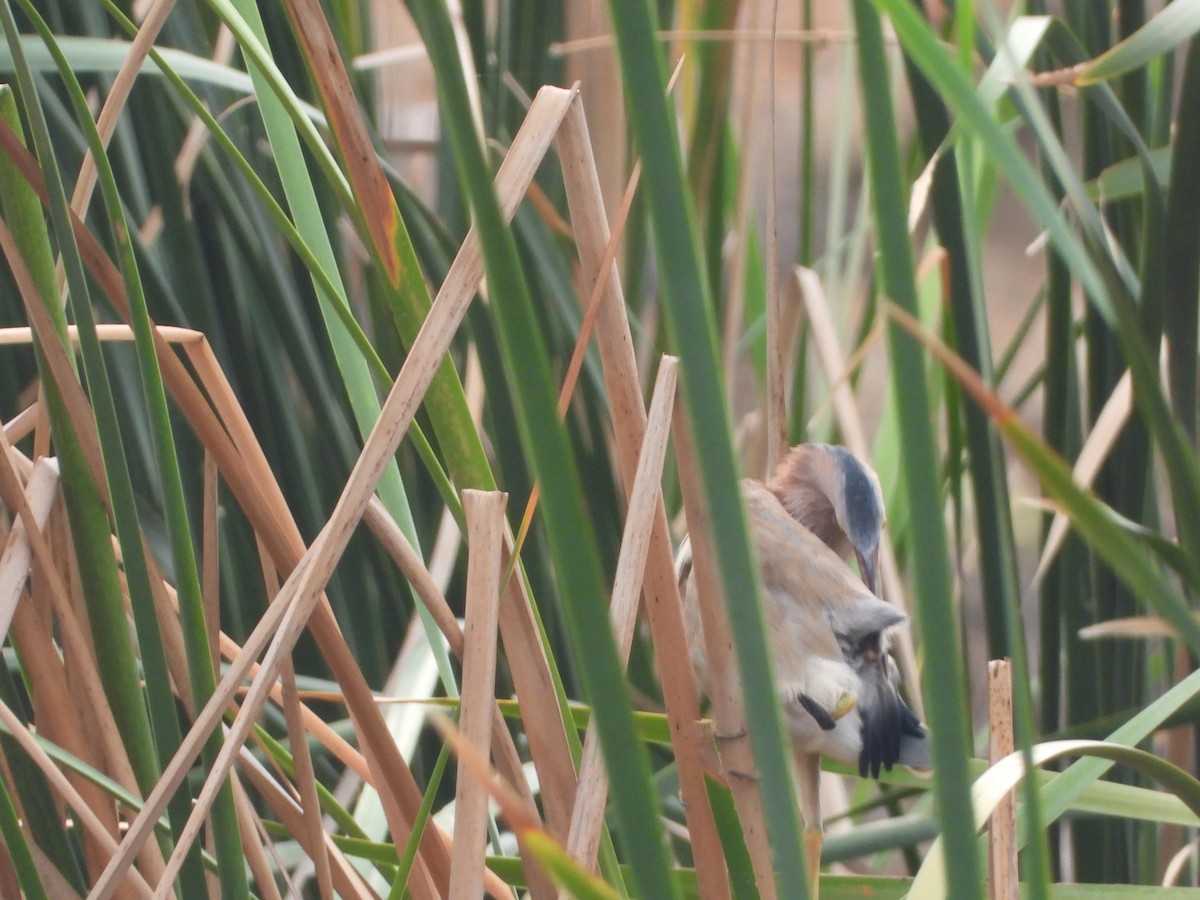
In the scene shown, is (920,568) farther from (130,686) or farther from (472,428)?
(130,686)

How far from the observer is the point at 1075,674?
3.02ft

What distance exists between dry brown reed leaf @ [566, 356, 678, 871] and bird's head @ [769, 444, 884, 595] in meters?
0.44

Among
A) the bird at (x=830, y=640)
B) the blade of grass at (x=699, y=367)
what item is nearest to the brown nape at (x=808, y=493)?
the bird at (x=830, y=640)

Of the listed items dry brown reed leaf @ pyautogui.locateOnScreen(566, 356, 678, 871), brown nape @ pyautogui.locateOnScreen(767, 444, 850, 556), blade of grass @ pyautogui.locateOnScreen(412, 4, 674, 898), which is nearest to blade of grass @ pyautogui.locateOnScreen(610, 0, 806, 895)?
blade of grass @ pyautogui.locateOnScreen(412, 4, 674, 898)

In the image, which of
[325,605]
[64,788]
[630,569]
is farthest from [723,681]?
[64,788]

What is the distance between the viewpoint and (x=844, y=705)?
0.81 m

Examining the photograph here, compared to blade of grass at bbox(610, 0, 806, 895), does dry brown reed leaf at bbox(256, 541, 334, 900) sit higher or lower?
lower

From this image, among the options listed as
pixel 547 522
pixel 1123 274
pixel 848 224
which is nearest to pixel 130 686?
pixel 547 522

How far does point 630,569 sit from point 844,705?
29 cm

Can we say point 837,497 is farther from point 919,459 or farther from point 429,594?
point 919,459

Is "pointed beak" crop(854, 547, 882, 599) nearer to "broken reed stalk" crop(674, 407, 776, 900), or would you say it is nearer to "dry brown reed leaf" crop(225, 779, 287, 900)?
"broken reed stalk" crop(674, 407, 776, 900)

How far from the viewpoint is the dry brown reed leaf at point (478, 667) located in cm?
54

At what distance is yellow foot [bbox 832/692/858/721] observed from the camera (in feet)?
2.64

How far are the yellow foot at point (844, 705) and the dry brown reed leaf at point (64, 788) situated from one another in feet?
1.45
